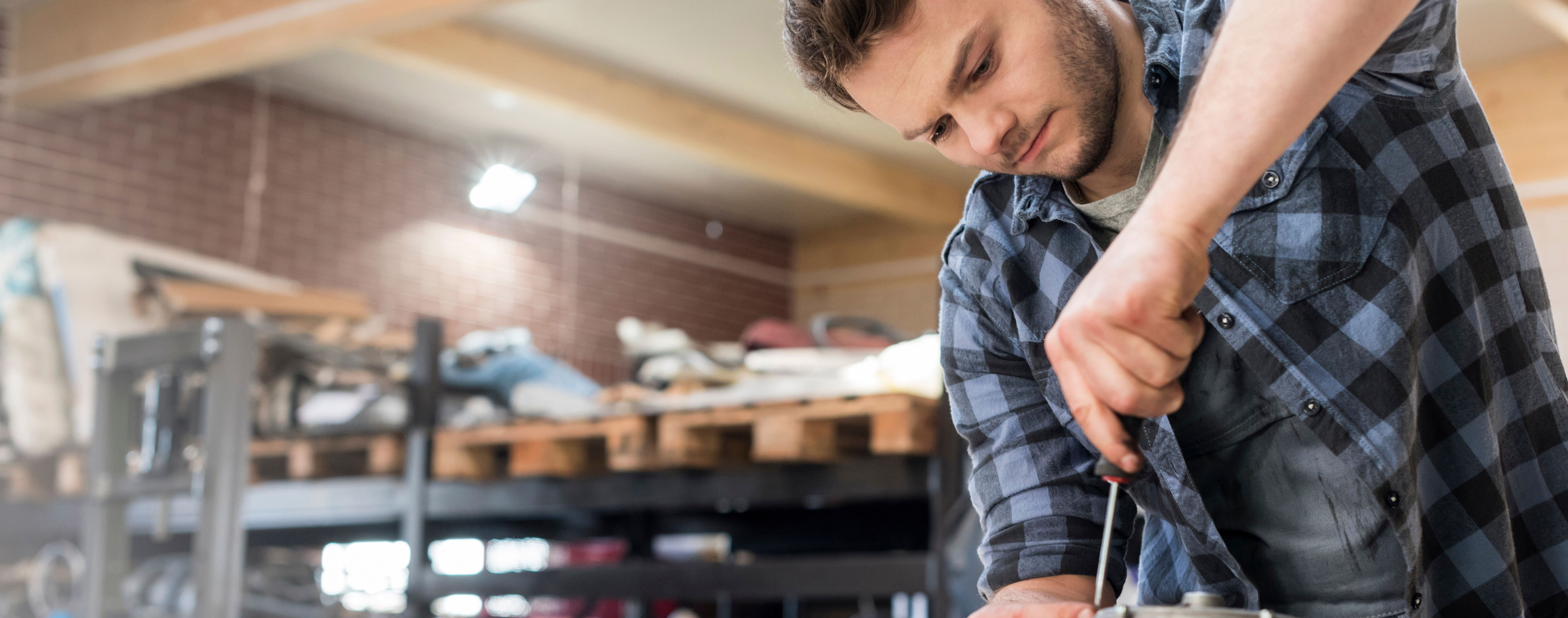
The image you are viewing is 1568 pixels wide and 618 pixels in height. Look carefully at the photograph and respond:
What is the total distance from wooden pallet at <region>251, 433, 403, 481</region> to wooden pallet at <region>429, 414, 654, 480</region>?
0.17 m

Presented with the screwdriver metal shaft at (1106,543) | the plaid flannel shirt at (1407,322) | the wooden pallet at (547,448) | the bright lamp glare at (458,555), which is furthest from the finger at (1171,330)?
the bright lamp glare at (458,555)

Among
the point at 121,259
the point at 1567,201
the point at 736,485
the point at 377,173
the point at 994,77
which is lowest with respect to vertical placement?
the point at 736,485

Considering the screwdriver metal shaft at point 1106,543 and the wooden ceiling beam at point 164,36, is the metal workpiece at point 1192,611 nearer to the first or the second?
the screwdriver metal shaft at point 1106,543

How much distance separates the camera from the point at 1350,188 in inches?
44.8

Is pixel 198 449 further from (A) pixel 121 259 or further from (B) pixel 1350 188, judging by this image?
(B) pixel 1350 188

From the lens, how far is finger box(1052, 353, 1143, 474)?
92 centimetres

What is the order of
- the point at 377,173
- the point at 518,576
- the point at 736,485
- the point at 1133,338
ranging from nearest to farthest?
the point at 1133,338, the point at 736,485, the point at 518,576, the point at 377,173

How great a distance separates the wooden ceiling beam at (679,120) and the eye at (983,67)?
5321 millimetres

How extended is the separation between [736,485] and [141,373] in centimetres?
187

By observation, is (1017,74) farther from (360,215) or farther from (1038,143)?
(360,215)

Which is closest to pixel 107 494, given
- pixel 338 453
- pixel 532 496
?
pixel 338 453

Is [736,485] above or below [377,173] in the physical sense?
below

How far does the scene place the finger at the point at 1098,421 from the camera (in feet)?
3.03

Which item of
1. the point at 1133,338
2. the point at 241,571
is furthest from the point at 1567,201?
the point at 1133,338
